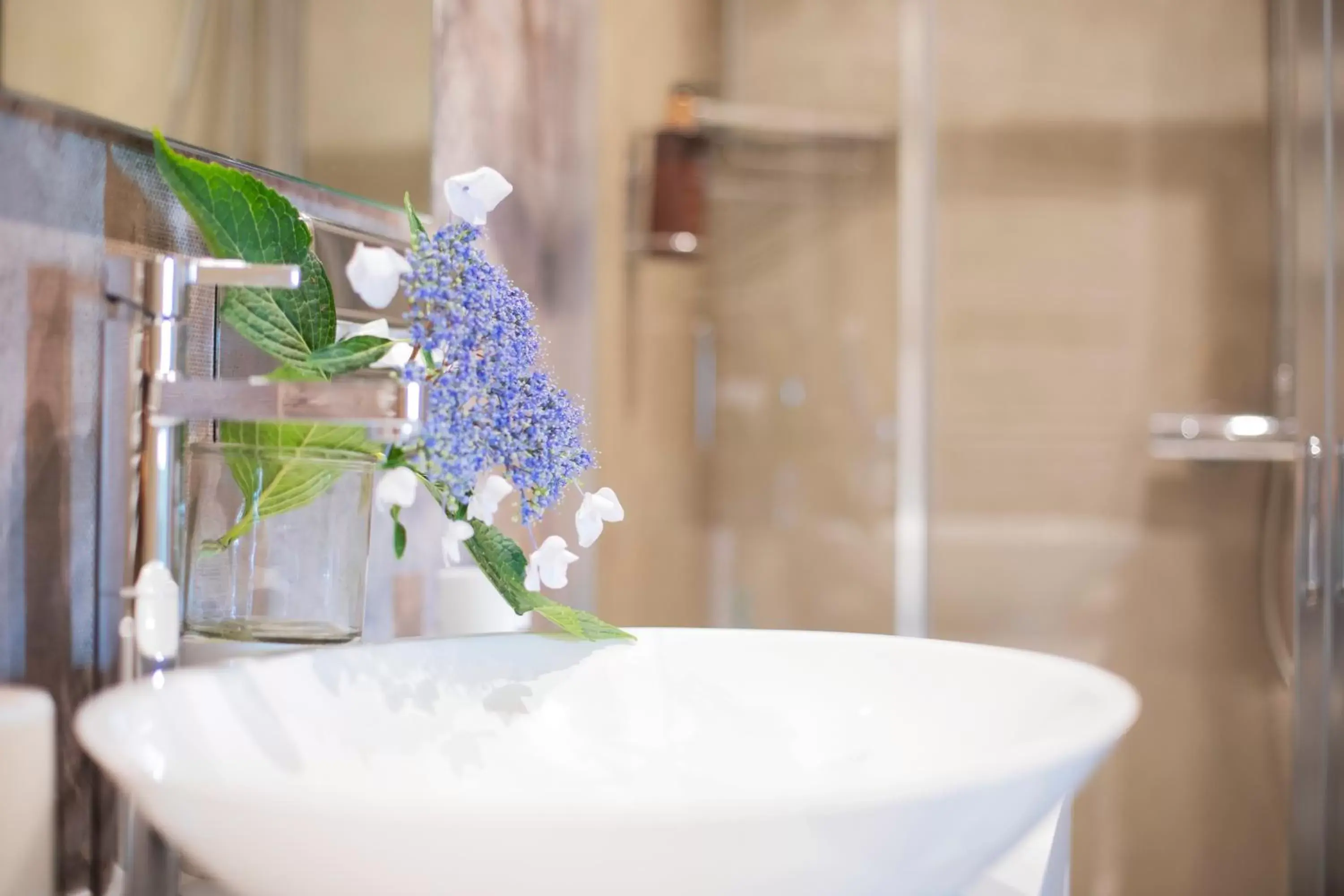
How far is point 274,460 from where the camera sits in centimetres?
56

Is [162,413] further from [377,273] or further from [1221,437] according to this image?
[1221,437]

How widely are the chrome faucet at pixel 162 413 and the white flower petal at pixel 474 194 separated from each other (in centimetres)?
12

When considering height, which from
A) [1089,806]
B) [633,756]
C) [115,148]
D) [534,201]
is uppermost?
[534,201]

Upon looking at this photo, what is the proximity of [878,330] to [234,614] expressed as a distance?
1365mm

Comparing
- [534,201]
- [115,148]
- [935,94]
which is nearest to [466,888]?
[115,148]

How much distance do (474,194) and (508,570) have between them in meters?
0.19

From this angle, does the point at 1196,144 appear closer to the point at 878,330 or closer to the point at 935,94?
the point at 935,94

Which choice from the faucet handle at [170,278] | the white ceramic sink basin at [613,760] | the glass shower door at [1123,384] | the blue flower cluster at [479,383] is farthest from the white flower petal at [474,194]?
the glass shower door at [1123,384]

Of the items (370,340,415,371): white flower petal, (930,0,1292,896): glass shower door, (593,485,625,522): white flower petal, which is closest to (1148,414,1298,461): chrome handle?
(930,0,1292,896): glass shower door

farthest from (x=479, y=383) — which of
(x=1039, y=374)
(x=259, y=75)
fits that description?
(x=1039, y=374)

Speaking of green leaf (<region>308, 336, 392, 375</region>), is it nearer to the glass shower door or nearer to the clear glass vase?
the clear glass vase

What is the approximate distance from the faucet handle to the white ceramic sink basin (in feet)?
0.49

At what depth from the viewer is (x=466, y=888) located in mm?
342

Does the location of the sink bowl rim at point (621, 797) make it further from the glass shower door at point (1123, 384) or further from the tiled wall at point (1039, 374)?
the glass shower door at point (1123, 384)
